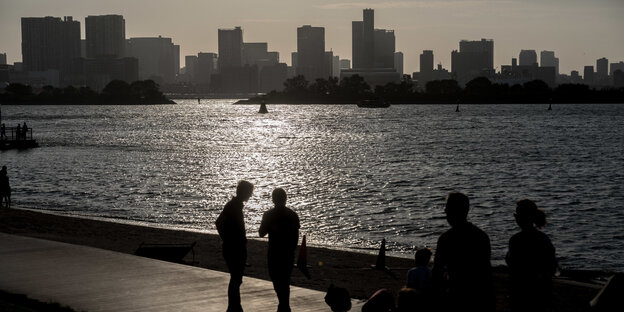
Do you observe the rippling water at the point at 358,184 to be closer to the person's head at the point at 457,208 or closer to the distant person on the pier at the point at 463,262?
the distant person on the pier at the point at 463,262

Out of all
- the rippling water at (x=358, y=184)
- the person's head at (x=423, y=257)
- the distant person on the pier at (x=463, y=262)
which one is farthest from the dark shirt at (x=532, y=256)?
the rippling water at (x=358, y=184)

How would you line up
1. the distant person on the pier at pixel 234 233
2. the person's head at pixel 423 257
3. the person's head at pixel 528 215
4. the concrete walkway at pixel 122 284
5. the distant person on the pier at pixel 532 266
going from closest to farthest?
the person's head at pixel 528 215
the distant person on the pier at pixel 532 266
the person's head at pixel 423 257
the distant person on the pier at pixel 234 233
the concrete walkway at pixel 122 284

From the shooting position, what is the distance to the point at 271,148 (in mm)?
96188

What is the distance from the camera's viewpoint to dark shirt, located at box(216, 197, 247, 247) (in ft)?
37.0

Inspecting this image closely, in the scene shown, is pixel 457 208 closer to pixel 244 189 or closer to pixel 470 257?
pixel 470 257

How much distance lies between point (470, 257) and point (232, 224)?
378 centimetres

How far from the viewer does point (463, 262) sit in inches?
337

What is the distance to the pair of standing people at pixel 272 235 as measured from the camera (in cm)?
1102

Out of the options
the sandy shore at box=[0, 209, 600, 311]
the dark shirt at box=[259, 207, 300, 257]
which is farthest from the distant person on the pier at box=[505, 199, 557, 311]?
the sandy shore at box=[0, 209, 600, 311]

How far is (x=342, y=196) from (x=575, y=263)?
20.2 m

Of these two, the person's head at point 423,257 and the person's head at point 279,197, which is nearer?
the person's head at point 423,257

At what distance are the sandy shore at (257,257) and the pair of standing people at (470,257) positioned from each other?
593 cm

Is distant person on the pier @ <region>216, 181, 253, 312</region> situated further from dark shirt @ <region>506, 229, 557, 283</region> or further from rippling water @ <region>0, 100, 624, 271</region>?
rippling water @ <region>0, 100, 624, 271</region>

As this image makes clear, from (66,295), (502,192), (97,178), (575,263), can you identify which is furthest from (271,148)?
(66,295)
